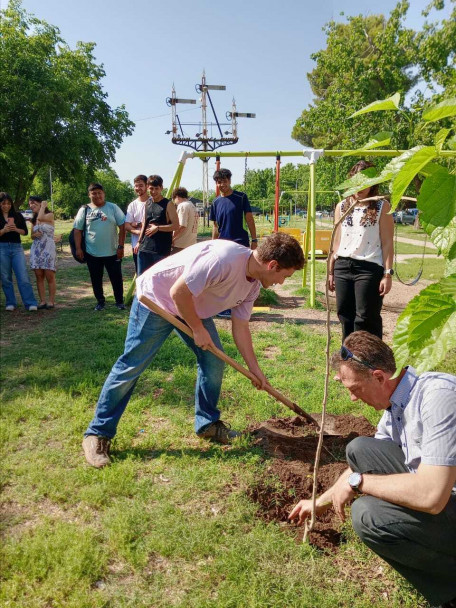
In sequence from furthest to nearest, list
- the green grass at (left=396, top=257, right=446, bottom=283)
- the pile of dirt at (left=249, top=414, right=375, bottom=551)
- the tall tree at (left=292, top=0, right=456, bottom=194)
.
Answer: the tall tree at (left=292, top=0, right=456, bottom=194)
the green grass at (left=396, top=257, right=446, bottom=283)
the pile of dirt at (left=249, top=414, right=375, bottom=551)

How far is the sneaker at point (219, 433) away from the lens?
3240 mm

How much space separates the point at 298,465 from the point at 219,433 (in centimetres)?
62

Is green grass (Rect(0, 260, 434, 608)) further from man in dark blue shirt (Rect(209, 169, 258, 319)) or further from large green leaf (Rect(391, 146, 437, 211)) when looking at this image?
man in dark blue shirt (Rect(209, 169, 258, 319))

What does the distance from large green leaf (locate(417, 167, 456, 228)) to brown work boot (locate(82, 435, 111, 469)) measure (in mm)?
2673

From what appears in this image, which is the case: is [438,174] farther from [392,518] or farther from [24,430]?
[24,430]

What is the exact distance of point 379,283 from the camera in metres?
3.79

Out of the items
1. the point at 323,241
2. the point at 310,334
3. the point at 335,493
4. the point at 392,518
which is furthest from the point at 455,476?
the point at 323,241

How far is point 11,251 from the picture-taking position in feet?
22.2

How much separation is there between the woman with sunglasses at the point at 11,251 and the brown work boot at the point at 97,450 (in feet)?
14.7

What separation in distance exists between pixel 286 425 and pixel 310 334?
8.47 ft

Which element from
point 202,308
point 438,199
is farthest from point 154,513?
point 438,199

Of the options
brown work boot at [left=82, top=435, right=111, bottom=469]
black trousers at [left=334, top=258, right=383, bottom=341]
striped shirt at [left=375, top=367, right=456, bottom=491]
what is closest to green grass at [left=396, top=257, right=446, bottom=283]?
black trousers at [left=334, top=258, right=383, bottom=341]

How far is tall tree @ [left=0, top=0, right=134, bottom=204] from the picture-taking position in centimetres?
1549

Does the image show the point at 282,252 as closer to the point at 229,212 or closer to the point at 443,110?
the point at 443,110
